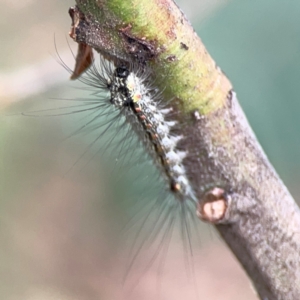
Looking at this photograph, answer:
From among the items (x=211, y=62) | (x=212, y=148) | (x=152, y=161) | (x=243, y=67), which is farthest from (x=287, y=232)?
(x=243, y=67)

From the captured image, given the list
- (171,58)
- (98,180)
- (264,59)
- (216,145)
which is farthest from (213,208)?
(98,180)

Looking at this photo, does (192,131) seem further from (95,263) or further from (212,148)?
(95,263)

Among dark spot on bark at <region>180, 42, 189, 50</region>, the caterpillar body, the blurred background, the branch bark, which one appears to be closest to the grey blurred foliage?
the blurred background

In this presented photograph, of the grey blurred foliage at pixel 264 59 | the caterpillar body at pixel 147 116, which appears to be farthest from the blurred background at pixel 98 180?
the caterpillar body at pixel 147 116

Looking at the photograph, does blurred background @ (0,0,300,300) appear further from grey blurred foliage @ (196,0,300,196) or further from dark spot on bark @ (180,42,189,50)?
dark spot on bark @ (180,42,189,50)

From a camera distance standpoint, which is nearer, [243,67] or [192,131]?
[192,131]
